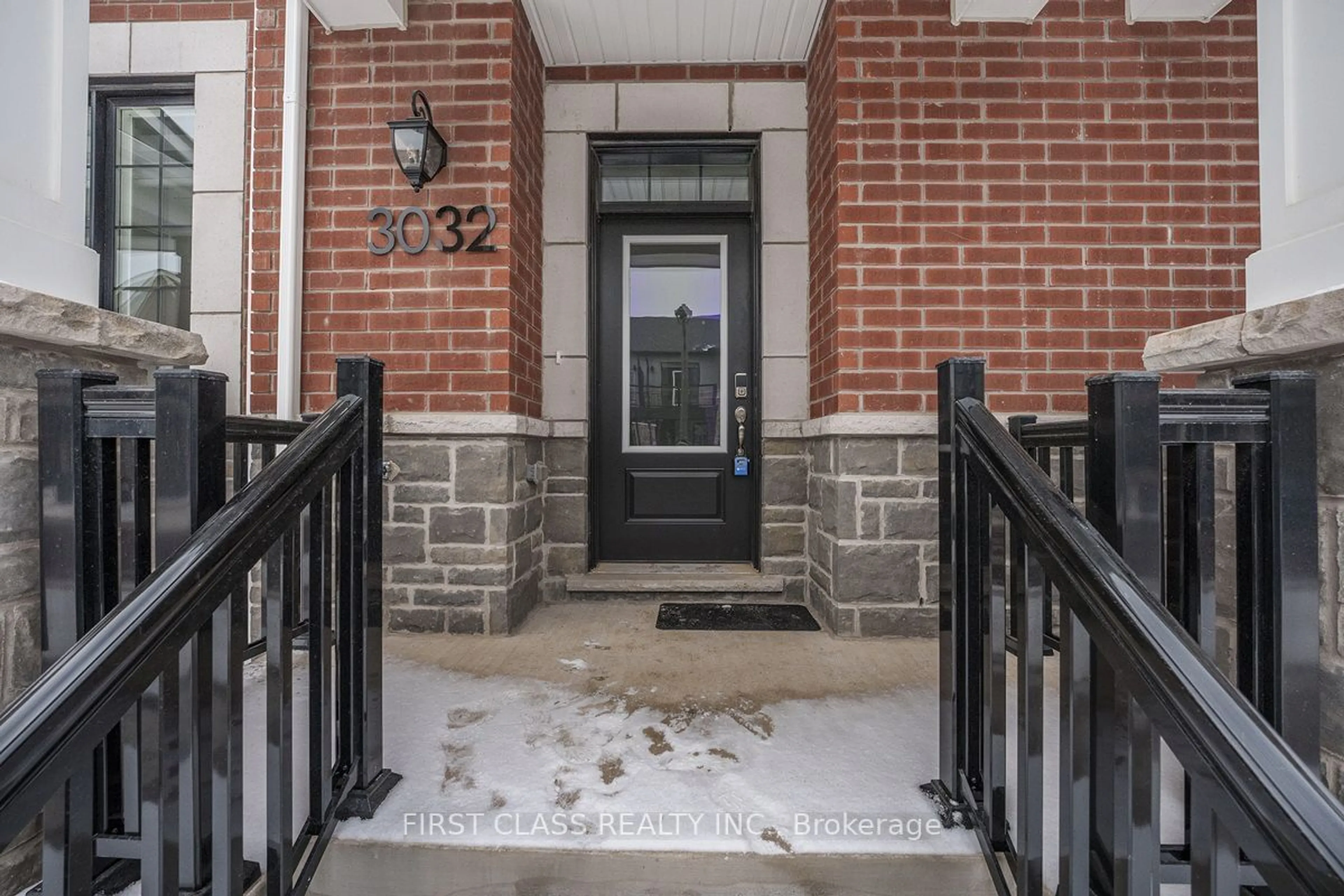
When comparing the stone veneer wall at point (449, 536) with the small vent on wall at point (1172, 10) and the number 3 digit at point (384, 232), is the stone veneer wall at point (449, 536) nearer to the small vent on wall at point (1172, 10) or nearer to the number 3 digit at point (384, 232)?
the number 3 digit at point (384, 232)

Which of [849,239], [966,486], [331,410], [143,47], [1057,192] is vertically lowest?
[966,486]

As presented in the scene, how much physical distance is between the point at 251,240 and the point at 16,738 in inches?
116

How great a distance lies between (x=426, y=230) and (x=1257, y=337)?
297 cm

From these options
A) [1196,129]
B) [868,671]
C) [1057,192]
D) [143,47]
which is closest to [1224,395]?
[868,671]

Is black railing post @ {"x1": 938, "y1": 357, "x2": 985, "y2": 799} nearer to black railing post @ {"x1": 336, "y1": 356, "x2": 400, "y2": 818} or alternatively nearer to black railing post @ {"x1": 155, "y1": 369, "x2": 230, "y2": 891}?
black railing post @ {"x1": 336, "y1": 356, "x2": 400, "y2": 818}

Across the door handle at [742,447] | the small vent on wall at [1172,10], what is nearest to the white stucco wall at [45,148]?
the door handle at [742,447]

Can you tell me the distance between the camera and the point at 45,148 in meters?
1.34

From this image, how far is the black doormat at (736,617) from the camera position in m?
2.93

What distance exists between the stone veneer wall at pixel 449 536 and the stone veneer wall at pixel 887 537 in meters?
1.55

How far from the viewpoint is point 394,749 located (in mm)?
1778

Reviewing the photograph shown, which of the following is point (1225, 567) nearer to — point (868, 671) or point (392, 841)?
point (868, 671)

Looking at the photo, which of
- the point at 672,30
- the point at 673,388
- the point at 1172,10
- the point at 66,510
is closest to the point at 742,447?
the point at 673,388

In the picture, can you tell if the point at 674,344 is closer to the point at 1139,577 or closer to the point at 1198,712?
the point at 1139,577

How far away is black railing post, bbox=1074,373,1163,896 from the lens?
3.16ft
